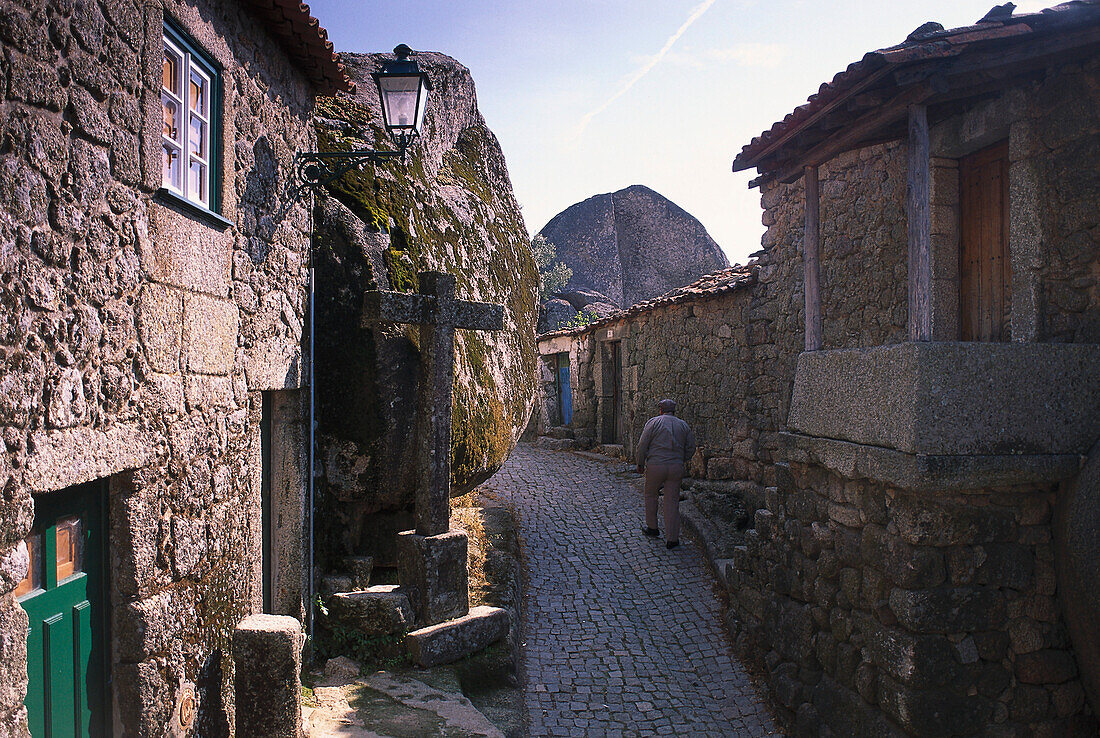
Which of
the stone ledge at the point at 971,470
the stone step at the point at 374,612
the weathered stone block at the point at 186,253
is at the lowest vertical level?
the stone step at the point at 374,612

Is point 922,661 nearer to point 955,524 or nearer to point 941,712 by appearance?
point 941,712

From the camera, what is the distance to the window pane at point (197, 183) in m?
3.58

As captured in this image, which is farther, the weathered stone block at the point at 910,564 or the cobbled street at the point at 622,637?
Result: the cobbled street at the point at 622,637

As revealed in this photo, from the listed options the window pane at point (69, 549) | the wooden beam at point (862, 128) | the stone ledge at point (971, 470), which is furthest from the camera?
the wooden beam at point (862, 128)

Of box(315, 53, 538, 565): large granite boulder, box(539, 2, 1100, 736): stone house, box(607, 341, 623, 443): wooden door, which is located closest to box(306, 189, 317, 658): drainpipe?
box(315, 53, 538, 565): large granite boulder

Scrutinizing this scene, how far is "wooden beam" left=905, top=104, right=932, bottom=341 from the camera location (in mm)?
4051

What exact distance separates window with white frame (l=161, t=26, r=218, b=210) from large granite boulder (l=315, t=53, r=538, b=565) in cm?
136

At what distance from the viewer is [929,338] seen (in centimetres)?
391

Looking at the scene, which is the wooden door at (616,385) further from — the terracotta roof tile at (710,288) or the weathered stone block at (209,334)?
the weathered stone block at (209,334)

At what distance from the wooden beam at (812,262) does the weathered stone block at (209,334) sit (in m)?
3.87

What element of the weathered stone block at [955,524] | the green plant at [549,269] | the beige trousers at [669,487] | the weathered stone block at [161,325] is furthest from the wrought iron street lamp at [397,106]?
the green plant at [549,269]

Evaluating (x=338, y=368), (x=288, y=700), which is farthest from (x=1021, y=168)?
(x=288, y=700)

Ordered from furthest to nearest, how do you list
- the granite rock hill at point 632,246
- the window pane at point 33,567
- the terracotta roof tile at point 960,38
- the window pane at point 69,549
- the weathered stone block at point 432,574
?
1. the granite rock hill at point 632,246
2. the weathered stone block at point 432,574
3. the terracotta roof tile at point 960,38
4. the window pane at point 69,549
5. the window pane at point 33,567

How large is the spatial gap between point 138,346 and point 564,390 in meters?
15.2
